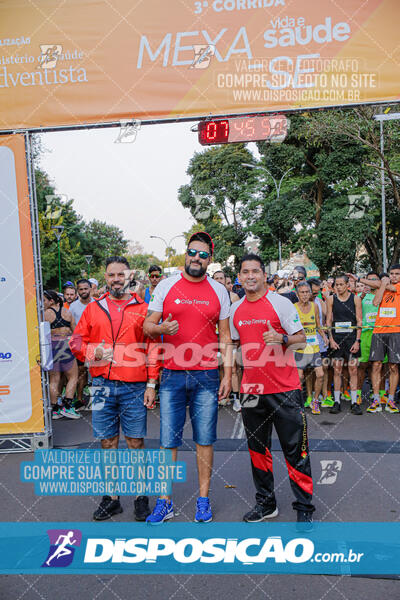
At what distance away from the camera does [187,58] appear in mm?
5438

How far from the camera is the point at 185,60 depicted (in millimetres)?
5441

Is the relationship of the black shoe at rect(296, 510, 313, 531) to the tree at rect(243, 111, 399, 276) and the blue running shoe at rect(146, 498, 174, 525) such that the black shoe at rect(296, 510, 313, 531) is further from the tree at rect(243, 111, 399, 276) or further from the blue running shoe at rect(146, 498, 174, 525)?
the tree at rect(243, 111, 399, 276)

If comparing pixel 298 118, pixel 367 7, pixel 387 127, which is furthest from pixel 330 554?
pixel 298 118

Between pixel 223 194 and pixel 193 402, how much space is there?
34.5 metres

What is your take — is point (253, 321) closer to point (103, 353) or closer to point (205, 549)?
point (103, 353)

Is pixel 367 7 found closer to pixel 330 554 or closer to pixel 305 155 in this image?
pixel 330 554

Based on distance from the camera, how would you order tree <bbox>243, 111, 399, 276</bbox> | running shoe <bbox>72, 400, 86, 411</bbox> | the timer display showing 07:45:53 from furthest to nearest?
1. tree <bbox>243, 111, 399, 276</bbox>
2. running shoe <bbox>72, 400, 86, 411</bbox>
3. the timer display showing 07:45:53

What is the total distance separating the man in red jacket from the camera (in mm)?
4121

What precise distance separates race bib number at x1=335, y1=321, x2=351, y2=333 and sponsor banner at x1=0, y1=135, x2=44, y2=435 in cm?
461

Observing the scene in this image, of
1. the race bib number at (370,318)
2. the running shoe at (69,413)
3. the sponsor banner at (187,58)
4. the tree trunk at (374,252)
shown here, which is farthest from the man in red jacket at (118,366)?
the tree trunk at (374,252)

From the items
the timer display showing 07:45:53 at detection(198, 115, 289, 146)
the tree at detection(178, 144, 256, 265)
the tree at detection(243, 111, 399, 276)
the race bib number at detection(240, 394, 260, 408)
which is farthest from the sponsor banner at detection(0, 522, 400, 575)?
the tree at detection(178, 144, 256, 265)

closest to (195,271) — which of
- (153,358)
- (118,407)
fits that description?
(153,358)

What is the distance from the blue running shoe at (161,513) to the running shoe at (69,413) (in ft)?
12.9

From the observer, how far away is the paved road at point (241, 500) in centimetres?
308
